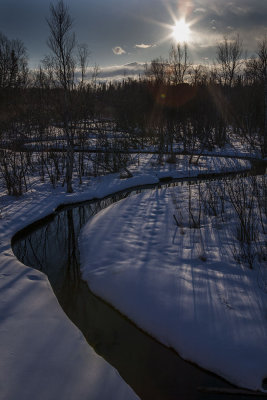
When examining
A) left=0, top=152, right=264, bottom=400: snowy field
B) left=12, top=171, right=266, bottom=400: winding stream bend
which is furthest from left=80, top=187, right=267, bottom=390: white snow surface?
left=0, top=152, right=264, bottom=400: snowy field

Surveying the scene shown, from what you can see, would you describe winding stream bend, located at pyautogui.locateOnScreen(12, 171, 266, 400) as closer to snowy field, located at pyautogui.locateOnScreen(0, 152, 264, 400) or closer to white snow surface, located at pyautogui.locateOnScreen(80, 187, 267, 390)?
white snow surface, located at pyautogui.locateOnScreen(80, 187, 267, 390)

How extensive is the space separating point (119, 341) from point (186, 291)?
3.55ft

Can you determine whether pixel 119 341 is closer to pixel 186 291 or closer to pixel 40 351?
pixel 40 351

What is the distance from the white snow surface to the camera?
2.71 metres

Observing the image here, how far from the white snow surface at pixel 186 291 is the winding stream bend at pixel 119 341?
→ 0.11 m

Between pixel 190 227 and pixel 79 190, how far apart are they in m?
4.73

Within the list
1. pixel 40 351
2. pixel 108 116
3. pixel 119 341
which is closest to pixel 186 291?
pixel 119 341

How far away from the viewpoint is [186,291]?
11.7 ft

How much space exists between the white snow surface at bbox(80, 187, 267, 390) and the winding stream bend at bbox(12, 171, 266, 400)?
0.37 feet

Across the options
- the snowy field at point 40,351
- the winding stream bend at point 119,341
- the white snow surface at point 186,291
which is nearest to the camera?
the snowy field at point 40,351

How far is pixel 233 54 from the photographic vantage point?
72.7 feet

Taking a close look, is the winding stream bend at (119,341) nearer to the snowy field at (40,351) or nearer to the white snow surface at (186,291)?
the white snow surface at (186,291)

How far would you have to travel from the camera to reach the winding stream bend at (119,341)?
2.54 metres

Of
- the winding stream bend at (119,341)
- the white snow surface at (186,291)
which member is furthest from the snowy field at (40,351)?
the white snow surface at (186,291)
